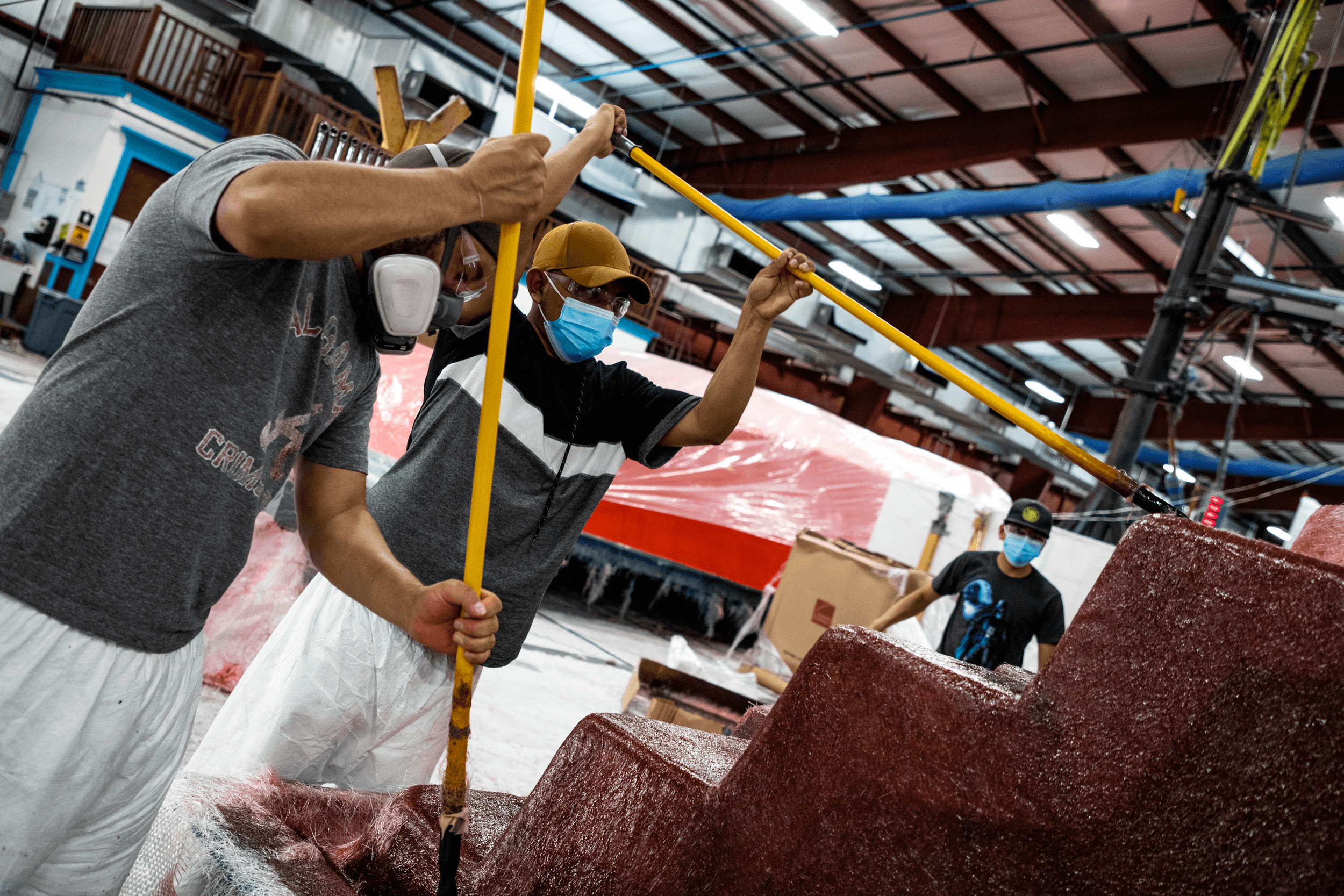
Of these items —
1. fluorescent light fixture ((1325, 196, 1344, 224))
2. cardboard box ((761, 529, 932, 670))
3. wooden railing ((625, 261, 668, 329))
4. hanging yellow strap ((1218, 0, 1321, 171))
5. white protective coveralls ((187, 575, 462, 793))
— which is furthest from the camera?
wooden railing ((625, 261, 668, 329))

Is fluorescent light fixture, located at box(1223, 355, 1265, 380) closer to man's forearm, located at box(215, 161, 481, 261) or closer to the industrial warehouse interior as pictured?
the industrial warehouse interior

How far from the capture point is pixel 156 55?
1313 cm

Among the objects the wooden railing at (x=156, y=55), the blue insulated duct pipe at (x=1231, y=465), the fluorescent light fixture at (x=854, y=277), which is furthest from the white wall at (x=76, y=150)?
the blue insulated duct pipe at (x=1231, y=465)

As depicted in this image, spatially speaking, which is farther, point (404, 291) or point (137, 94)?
point (137, 94)

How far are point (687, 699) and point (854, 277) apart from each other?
1201cm

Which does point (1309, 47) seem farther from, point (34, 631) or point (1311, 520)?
point (34, 631)

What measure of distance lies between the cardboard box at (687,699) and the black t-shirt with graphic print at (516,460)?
5.29 feet

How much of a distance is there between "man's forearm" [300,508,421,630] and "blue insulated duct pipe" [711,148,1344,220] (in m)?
8.34

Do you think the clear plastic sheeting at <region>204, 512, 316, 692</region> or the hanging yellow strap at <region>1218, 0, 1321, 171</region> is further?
the hanging yellow strap at <region>1218, 0, 1321, 171</region>

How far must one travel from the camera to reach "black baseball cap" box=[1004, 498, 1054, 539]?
150 inches

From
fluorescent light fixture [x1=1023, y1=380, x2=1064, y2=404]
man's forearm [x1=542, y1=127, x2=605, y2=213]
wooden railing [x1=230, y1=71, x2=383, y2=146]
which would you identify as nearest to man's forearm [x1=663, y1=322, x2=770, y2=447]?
man's forearm [x1=542, y1=127, x2=605, y2=213]

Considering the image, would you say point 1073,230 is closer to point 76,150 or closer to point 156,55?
point 156,55

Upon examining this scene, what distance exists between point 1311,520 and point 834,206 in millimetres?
11198

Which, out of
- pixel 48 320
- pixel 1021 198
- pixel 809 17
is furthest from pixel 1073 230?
pixel 48 320
